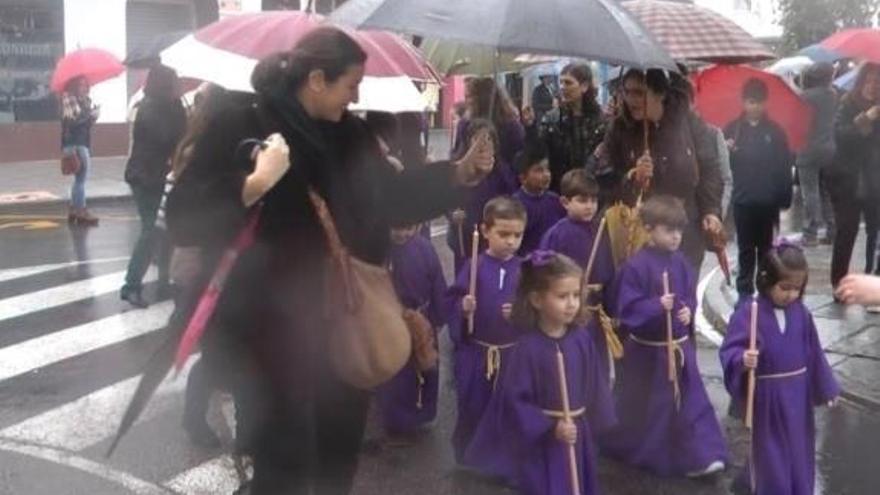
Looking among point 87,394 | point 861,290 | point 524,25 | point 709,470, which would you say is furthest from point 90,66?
point 861,290

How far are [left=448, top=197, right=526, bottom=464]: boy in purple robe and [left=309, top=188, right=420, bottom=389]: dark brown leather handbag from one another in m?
1.85

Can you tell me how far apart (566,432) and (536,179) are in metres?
2.47

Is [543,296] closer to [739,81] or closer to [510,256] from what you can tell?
[510,256]

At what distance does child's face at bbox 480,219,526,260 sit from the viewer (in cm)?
537

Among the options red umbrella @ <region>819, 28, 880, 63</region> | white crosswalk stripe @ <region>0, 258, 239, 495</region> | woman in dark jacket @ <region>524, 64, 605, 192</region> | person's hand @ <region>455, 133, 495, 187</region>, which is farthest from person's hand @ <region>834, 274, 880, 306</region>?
red umbrella @ <region>819, 28, 880, 63</region>

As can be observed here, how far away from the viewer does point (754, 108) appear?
802 cm

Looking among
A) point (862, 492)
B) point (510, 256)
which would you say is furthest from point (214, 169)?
point (862, 492)

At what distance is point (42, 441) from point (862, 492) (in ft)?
12.5

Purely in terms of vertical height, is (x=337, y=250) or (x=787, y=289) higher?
(x=337, y=250)

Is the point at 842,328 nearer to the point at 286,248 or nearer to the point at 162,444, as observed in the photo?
the point at 162,444

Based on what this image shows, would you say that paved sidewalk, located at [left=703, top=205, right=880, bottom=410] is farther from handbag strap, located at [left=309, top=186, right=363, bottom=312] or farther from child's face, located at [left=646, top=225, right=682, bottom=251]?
handbag strap, located at [left=309, top=186, right=363, bottom=312]

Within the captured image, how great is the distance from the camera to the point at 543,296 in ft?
15.0

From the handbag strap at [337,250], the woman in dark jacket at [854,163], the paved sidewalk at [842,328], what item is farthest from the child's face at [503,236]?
the woman in dark jacket at [854,163]

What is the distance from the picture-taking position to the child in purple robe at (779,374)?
4730 millimetres
